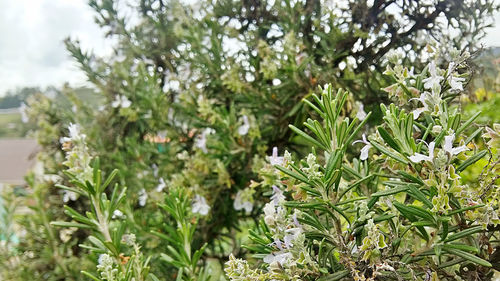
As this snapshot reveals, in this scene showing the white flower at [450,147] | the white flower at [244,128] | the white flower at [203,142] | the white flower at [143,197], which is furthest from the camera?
the white flower at [143,197]

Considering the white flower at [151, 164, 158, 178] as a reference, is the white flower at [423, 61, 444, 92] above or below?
below

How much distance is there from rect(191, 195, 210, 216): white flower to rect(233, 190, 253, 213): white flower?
109mm

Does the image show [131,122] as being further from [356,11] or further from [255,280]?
[255,280]

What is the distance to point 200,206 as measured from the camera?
165 centimetres

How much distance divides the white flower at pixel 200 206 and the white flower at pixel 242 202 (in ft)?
0.36

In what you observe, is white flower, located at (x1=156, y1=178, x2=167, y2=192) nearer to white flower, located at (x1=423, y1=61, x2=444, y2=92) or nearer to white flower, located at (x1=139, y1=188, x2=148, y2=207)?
white flower, located at (x1=139, y1=188, x2=148, y2=207)

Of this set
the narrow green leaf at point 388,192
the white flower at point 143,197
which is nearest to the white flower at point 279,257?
the narrow green leaf at point 388,192

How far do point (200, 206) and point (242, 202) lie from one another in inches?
6.3

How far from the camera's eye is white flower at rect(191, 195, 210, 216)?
5.33 feet

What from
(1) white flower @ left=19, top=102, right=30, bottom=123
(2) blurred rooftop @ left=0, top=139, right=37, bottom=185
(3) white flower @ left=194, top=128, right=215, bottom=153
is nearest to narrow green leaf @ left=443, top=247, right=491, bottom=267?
(3) white flower @ left=194, top=128, right=215, bottom=153

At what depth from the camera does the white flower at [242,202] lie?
1.58 m

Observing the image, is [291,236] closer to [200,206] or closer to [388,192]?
[388,192]

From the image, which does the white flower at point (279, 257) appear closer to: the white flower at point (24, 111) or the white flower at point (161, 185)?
the white flower at point (161, 185)

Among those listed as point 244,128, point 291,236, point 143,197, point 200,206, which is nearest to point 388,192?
point 291,236
